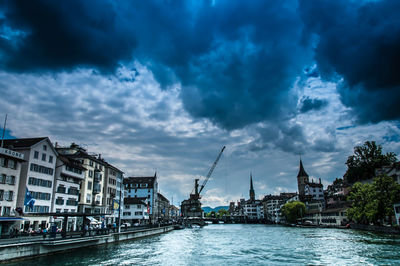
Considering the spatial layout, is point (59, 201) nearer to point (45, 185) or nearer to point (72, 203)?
point (72, 203)

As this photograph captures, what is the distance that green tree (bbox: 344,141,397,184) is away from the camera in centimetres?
11300

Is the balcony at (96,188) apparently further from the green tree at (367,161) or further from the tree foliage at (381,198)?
the green tree at (367,161)

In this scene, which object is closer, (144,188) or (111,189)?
(111,189)

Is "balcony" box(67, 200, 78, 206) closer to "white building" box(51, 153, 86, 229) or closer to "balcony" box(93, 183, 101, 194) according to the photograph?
"white building" box(51, 153, 86, 229)

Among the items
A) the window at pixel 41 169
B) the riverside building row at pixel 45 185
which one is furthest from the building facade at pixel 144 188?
the window at pixel 41 169

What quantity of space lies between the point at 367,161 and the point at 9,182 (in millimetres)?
117205

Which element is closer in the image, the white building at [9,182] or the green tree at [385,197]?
the white building at [9,182]

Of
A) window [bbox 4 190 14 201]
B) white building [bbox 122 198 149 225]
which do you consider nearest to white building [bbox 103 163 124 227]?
white building [bbox 122 198 149 225]

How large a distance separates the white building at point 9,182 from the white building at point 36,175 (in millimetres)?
1461

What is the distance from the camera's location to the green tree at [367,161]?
4449 inches

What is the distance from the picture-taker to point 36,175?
58750mm

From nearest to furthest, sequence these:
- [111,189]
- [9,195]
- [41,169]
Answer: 1. [9,195]
2. [41,169]
3. [111,189]

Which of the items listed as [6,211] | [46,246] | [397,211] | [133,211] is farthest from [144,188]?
[46,246]

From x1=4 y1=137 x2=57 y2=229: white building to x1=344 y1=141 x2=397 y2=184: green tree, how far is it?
356ft
